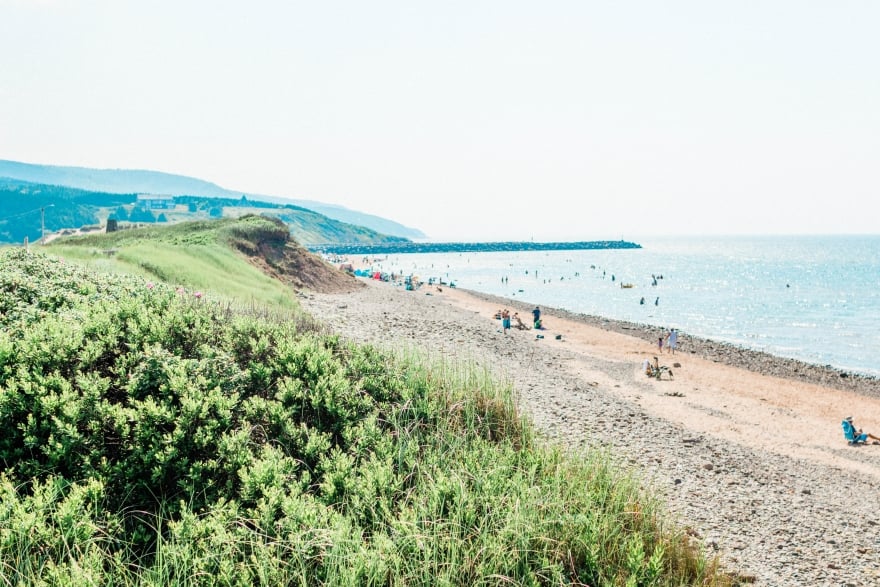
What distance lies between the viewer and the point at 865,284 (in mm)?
82688

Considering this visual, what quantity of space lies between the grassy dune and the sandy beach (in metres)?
2.15

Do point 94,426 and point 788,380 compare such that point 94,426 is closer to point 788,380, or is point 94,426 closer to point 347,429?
point 347,429

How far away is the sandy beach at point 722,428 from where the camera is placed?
770cm

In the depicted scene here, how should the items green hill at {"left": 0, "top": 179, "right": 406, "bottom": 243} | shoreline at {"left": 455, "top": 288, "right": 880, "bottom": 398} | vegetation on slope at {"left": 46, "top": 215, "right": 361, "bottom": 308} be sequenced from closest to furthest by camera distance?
vegetation on slope at {"left": 46, "top": 215, "right": 361, "bottom": 308} → shoreline at {"left": 455, "top": 288, "right": 880, "bottom": 398} → green hill at {"left": 0, "top": 179, "right": 406, "bottom": 243}

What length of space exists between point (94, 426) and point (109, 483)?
0.57 meters

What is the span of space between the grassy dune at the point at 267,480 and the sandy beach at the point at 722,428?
2.15 meters

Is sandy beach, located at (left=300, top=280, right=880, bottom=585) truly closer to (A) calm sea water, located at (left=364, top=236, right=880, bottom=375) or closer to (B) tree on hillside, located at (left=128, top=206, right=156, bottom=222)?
(A) calm sea water, located at (left=364, top=236, right=880, bottom=375)

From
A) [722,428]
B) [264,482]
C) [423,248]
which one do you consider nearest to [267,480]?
[264,482]

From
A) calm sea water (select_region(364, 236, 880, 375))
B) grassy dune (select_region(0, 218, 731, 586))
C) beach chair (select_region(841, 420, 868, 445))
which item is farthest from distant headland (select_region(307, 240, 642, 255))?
grassy dune (select_region(0, 218, 731, 586))

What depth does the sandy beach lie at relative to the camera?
303 inches

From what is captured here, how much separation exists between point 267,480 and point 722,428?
13.7 metres

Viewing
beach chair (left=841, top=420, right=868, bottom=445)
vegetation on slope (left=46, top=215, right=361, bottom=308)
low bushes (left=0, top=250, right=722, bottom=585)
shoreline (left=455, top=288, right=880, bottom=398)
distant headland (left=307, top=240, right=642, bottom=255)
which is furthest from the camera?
distant headland (left=307, top=240, right=642, bottom=255)

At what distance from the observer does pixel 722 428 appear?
14281 millimetres

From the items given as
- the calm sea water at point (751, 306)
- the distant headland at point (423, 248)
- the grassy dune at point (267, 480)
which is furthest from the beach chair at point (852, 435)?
the distant headland at point (423, 248)
